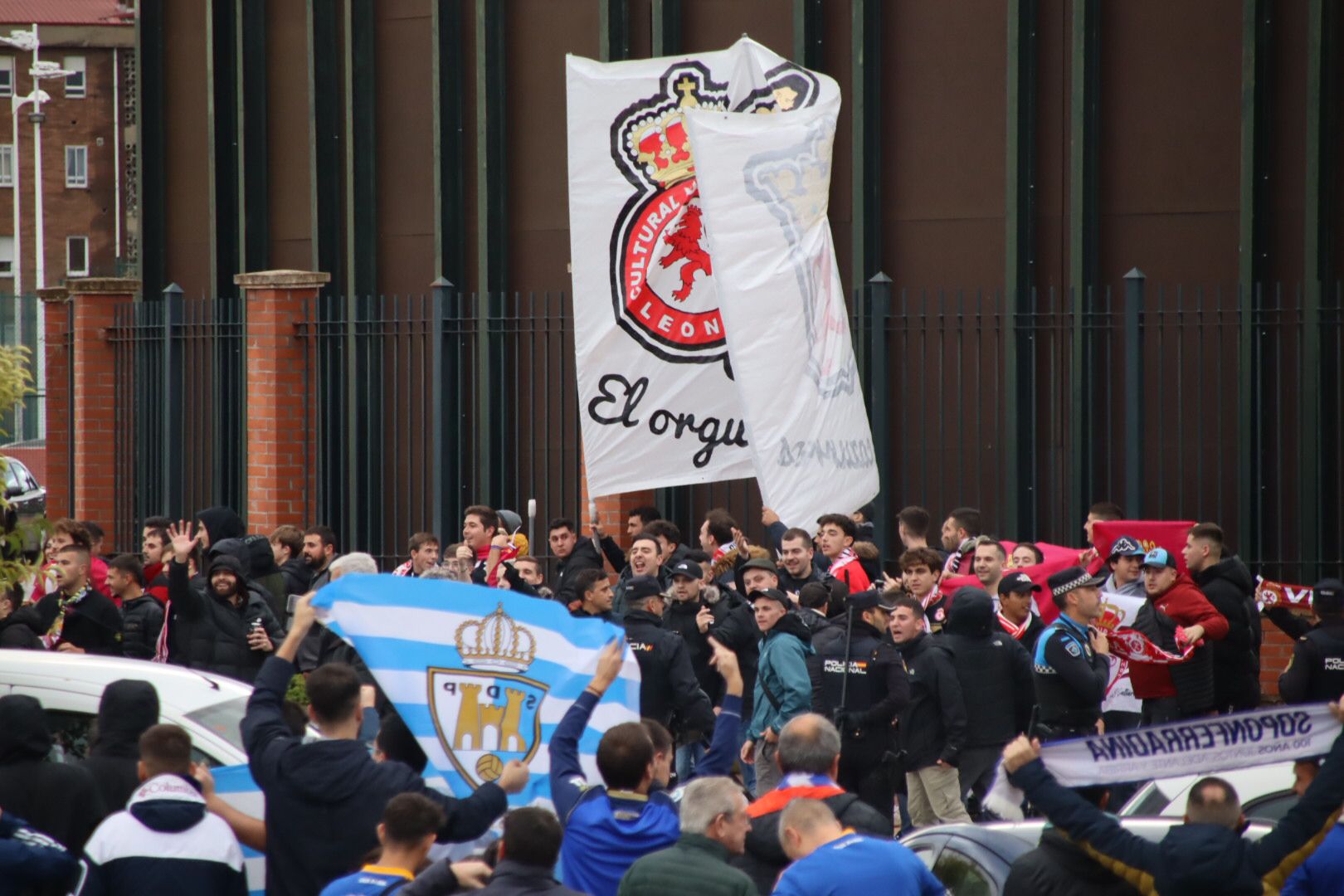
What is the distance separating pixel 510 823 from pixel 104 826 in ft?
4.85

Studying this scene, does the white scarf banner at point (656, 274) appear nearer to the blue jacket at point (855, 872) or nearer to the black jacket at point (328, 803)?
the black jacket at point (328, 803)

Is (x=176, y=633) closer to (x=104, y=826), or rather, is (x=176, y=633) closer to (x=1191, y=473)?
(x=104, y=826)

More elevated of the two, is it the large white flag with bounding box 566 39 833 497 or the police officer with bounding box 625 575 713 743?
the large white flag with bounding box 566 39 833 497

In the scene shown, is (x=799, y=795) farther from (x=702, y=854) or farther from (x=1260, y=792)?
(x=1260, y=792)

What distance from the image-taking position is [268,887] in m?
6.19

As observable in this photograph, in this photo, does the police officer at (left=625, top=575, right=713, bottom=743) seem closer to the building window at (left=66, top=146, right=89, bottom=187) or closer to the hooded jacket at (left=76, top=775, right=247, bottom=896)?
the hooded jacket at (left=76, top=775, right=247, bottom=896)

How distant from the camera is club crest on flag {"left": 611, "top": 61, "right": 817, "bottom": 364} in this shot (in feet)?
39.0

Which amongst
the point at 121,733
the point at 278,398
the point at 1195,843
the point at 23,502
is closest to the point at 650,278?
the point at 278,398

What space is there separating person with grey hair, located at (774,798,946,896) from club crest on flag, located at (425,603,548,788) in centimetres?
134

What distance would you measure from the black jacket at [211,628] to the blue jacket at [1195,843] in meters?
6.09

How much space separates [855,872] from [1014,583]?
5.35 meters

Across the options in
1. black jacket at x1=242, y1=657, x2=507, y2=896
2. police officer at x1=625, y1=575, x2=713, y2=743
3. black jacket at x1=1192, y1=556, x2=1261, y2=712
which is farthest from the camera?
black jacket at x1=1192, y1=556, x2=1261, y2=712

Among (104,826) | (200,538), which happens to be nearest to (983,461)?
(200,538)

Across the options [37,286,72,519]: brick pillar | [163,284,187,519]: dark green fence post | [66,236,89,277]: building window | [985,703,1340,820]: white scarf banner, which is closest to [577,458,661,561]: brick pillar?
[163,284,187,519]: dark green fence post
